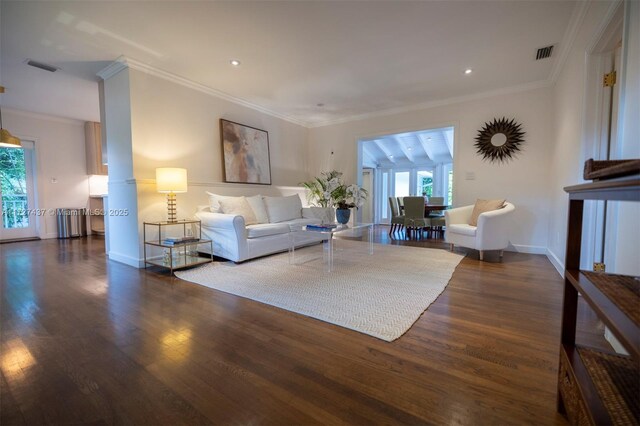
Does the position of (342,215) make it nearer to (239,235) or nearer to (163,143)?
(239,235)

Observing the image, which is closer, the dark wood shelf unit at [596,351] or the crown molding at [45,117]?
the dark wood shelf unit at [596,351]

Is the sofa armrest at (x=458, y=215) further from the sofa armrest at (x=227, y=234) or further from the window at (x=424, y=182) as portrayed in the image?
the window at (x=424, y=182)

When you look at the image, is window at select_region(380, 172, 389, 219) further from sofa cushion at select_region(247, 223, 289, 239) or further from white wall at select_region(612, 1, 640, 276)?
white wall at select_region(612, 1, 640, 276)

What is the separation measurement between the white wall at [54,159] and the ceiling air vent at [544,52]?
8546 mm

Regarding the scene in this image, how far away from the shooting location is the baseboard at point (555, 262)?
3.00 m

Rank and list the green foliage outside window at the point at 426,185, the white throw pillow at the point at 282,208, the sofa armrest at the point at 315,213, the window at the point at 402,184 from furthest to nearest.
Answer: the window at the point at 402,184 < the green foliage outside window at the point at 426,185 < the sofa armrest at the point at 315,213 < the white throw pillow at the point at 282,208

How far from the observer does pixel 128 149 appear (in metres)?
3.43

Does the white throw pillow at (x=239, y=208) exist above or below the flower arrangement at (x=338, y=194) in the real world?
below

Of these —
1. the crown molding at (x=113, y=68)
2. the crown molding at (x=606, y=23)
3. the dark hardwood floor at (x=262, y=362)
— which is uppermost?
the crown molding at (x=113, y=68)

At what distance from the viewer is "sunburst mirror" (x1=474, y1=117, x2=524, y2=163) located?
4.27 m

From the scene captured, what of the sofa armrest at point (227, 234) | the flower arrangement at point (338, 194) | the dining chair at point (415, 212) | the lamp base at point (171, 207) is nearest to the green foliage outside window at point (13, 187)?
the lamp base at point (171, 207)

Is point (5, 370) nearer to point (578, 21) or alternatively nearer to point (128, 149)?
point (128, 149)

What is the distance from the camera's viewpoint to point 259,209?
4.29 meters

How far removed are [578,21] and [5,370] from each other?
500cm
